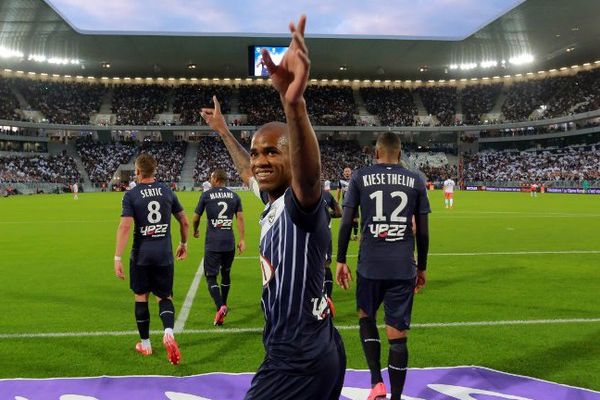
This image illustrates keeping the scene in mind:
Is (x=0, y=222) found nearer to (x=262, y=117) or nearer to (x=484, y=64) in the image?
(x=262, y=117)

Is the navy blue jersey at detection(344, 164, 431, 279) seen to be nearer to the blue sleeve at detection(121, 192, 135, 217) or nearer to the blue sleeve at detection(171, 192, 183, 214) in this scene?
the blue sleeve at detection(171, 192, 183, 214)

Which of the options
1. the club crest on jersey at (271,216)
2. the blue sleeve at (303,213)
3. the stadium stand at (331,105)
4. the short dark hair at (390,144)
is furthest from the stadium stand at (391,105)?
the blue sleeve at (303,213)

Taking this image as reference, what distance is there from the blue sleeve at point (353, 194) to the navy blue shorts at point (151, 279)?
8.27ft

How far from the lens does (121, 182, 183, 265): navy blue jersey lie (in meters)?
6.02

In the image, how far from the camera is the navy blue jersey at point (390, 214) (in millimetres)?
4621

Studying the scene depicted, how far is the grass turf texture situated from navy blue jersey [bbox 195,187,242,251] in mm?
1059

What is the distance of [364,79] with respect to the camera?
75.6 meters

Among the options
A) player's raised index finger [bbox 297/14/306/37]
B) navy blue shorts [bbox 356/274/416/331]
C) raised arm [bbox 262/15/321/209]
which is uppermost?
player's raised index finger [bbox 297/14/306/37]

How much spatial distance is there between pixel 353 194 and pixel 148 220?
2.63 metres

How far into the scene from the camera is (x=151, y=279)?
616 centimetres

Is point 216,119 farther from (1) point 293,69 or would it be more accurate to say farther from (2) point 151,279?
(2) point 151,279

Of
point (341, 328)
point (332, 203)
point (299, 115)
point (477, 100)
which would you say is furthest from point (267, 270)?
point (477, 100)

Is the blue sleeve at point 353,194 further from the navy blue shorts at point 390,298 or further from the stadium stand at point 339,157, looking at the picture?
the stadium stand at point 339,157

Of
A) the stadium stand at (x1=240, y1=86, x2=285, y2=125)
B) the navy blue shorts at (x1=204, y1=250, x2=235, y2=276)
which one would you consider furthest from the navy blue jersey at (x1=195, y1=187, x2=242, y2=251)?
the stadium stand at (x1=240, y1=86, x2=285, y2=125)
